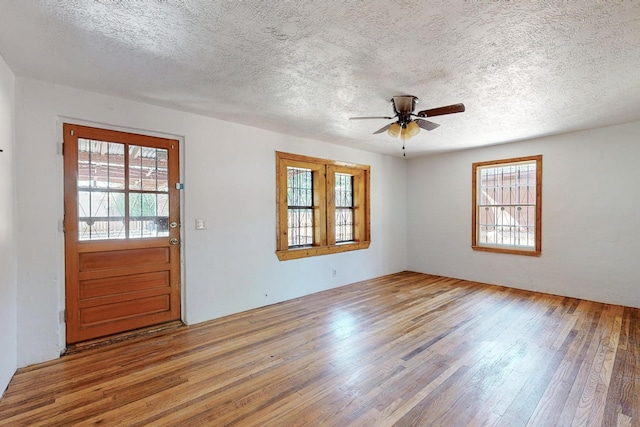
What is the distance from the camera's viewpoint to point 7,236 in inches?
90.7

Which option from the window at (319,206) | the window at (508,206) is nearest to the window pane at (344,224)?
the window at (319,206)

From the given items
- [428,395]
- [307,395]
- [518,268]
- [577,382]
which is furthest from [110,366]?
[518,268]

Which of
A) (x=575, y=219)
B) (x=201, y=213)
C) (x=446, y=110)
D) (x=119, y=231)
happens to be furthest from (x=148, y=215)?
(x=575, y=219)

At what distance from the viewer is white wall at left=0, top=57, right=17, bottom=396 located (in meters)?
2.19

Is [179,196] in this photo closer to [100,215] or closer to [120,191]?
[120,191]

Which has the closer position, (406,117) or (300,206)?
(406,117)

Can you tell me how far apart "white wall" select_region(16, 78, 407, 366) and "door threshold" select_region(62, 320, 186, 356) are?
0.12 metres

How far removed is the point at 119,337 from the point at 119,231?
1091 millimetres

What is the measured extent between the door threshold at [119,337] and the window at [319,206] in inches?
64.2

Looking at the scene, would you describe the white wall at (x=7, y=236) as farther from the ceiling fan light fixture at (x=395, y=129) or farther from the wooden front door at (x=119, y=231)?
the ceiling fan light fixture at (x=395, y=129)

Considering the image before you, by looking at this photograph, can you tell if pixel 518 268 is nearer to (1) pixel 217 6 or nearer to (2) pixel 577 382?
(2) pixel 577 382

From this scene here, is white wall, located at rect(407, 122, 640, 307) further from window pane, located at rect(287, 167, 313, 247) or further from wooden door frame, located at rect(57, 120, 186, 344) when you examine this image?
wooden door frame, located at rect(57, 120, 186, 344)

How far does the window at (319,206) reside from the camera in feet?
14.6

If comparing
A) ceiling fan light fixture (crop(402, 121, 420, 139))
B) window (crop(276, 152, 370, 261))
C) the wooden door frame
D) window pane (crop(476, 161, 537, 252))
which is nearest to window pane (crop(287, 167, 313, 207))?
window (crop(276, 152, 370, 261))
